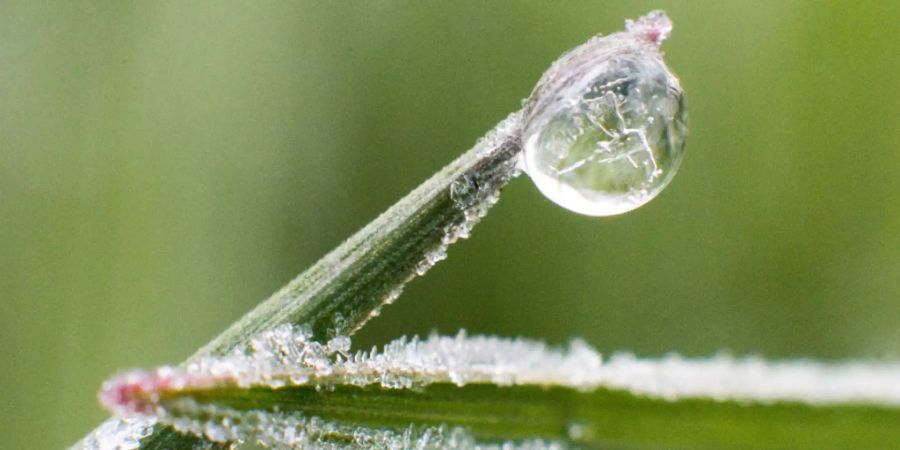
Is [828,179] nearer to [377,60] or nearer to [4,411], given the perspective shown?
[377,60]

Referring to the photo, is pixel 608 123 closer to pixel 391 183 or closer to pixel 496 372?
pixel 496 372

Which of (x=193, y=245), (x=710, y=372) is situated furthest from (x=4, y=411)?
(x=710, y=372)

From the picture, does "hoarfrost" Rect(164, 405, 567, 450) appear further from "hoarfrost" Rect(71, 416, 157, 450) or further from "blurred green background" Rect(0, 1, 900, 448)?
"blurred green background" Rect(0, 1, 900, 448)

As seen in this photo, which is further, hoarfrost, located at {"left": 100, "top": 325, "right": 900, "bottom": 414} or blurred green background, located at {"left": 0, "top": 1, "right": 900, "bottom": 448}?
blurred green background, located at {"left": 0, "top": 1, "right": 900, "bottom": 448}

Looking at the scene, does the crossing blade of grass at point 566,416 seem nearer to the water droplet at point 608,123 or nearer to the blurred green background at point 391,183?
the water droplet at point 608,123

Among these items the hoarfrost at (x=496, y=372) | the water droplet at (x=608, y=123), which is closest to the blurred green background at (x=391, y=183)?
the water droplet at (x=608, y=123)

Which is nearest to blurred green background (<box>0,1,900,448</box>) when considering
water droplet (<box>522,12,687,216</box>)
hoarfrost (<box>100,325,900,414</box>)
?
water droplet (<box>522,12,687,216</box>)

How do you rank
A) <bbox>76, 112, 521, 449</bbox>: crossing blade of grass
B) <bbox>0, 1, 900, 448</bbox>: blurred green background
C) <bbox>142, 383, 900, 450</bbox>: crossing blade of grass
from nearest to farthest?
<bbox>142, 383, 900, 450</bbox>: crossing blade of grass
<bbox>76, 112, 521, 449</bbox>: crossing blade of grass
<bbox>0, 1, 900, 448</bbox>: blurred green background

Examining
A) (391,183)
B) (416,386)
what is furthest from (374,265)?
(391,183)
